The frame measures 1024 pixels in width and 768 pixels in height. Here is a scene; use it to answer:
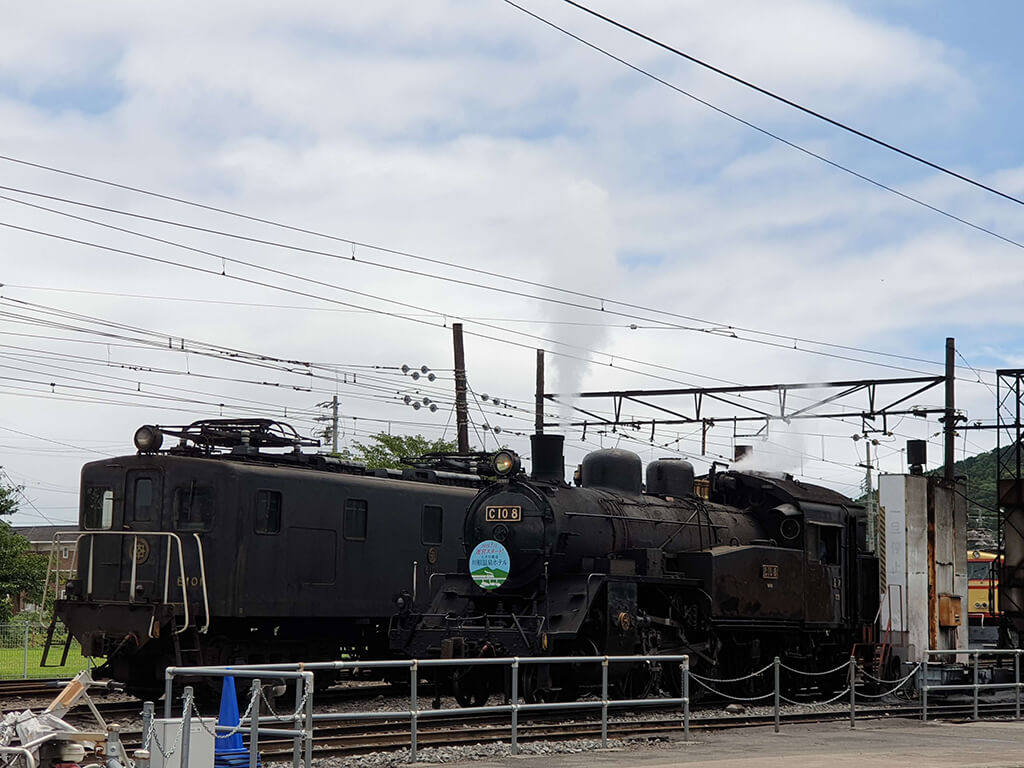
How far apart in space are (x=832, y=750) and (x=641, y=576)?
480 cm

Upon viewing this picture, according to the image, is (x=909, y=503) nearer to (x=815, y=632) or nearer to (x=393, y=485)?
(x=815, y=632)

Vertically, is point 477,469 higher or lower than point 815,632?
higher

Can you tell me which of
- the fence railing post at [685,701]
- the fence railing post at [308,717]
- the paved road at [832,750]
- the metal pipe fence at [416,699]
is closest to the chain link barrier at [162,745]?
the metal pipe fence at [416,699]

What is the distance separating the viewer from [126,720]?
1650 cm

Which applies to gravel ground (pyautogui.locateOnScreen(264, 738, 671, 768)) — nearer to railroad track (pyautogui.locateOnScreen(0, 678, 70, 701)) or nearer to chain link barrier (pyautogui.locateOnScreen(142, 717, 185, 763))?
chain link barrier (pyautogui.locateOnScreen(142, 717, 185, 763))

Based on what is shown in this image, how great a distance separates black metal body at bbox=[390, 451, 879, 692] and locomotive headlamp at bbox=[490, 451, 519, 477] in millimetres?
154

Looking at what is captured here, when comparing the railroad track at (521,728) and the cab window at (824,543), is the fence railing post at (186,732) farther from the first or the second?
the cab window at (824,543)

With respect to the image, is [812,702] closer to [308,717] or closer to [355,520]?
[355,520]

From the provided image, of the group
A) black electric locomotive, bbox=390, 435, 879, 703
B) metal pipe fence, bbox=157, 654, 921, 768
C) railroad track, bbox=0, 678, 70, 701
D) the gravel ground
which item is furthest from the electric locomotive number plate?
railroad track, bbox=0, 678, 70, 701

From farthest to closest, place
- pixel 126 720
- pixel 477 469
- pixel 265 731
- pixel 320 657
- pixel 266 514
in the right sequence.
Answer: pixel 477 469
pixel 320 657
pixel 266 514
pixel 126 720
pixel 265 731

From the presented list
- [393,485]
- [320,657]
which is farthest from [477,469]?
[320,657]

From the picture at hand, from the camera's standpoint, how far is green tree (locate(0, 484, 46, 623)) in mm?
45781

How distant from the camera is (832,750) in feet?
43.9

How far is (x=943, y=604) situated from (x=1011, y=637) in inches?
244
